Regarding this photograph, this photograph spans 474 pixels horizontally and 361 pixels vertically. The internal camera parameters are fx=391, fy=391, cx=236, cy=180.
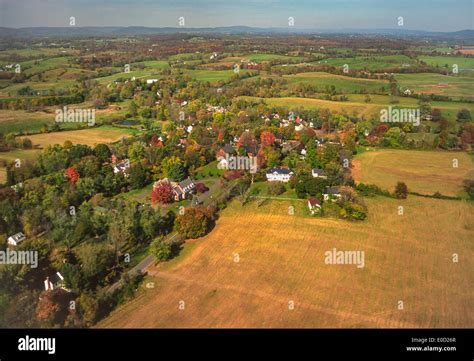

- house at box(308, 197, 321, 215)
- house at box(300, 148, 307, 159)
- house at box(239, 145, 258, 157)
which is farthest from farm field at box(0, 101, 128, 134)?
house at box(308, 197, 321, 215)

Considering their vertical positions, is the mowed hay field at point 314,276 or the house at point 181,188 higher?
the house at point 181,188

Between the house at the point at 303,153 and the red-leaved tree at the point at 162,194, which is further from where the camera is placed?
the house at the point at 303,153

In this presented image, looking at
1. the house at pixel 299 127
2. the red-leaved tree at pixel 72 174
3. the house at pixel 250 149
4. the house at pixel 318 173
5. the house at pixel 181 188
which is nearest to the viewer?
the house at pixel 181 188

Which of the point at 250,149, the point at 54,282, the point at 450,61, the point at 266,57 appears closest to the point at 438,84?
the point at 450,61

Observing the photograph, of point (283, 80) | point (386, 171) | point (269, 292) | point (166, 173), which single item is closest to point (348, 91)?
point (283, 80)

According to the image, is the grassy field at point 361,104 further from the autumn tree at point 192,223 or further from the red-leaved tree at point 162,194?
the autumn tree at point 192,223

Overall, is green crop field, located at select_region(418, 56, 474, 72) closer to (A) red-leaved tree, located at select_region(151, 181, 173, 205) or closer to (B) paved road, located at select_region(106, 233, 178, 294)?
(A) red-leaved tree, located at select_region(151, 181, 173, 205)

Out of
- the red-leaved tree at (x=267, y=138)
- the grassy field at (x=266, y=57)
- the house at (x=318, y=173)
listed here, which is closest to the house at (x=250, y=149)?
the red-leaved tree at (x=267, y=138)
